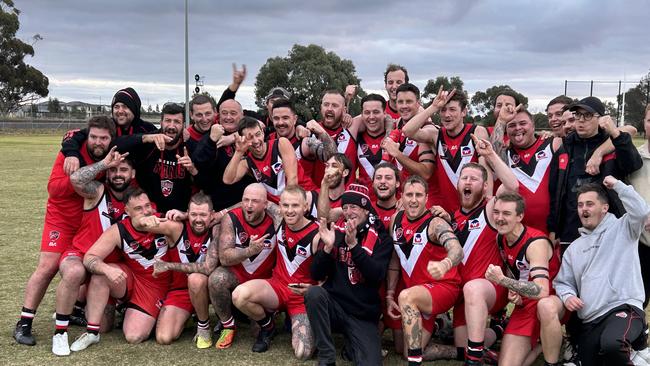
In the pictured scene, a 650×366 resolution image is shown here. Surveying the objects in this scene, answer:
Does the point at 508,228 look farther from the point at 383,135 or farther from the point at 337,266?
the point at 383,135

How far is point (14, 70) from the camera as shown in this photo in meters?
59.6

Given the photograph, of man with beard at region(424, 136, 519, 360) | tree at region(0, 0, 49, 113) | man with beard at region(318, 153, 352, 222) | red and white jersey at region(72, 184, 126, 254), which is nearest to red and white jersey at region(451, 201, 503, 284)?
man with beard at region(424, 136, 519, 360)

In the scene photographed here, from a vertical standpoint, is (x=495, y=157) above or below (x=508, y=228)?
above

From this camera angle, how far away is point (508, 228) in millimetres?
4621

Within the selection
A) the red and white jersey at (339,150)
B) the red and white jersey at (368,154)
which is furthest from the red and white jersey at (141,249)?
the red and white jersey at (368,154)

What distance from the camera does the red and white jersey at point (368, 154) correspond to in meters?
6.40

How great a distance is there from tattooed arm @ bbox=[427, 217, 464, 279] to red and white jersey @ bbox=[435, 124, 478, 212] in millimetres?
1078

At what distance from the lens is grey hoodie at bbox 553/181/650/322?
14.4ft

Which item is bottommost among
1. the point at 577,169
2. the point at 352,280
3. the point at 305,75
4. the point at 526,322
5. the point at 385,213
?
the point at 526,322

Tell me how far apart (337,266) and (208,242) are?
1362 millimetres

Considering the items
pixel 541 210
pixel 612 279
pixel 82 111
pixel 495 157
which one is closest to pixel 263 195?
pixel 495 157

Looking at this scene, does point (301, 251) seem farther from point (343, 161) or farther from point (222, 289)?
point (343, 161)

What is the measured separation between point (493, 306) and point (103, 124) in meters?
4.14

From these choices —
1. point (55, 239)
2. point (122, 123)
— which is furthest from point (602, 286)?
point (55, 239)
